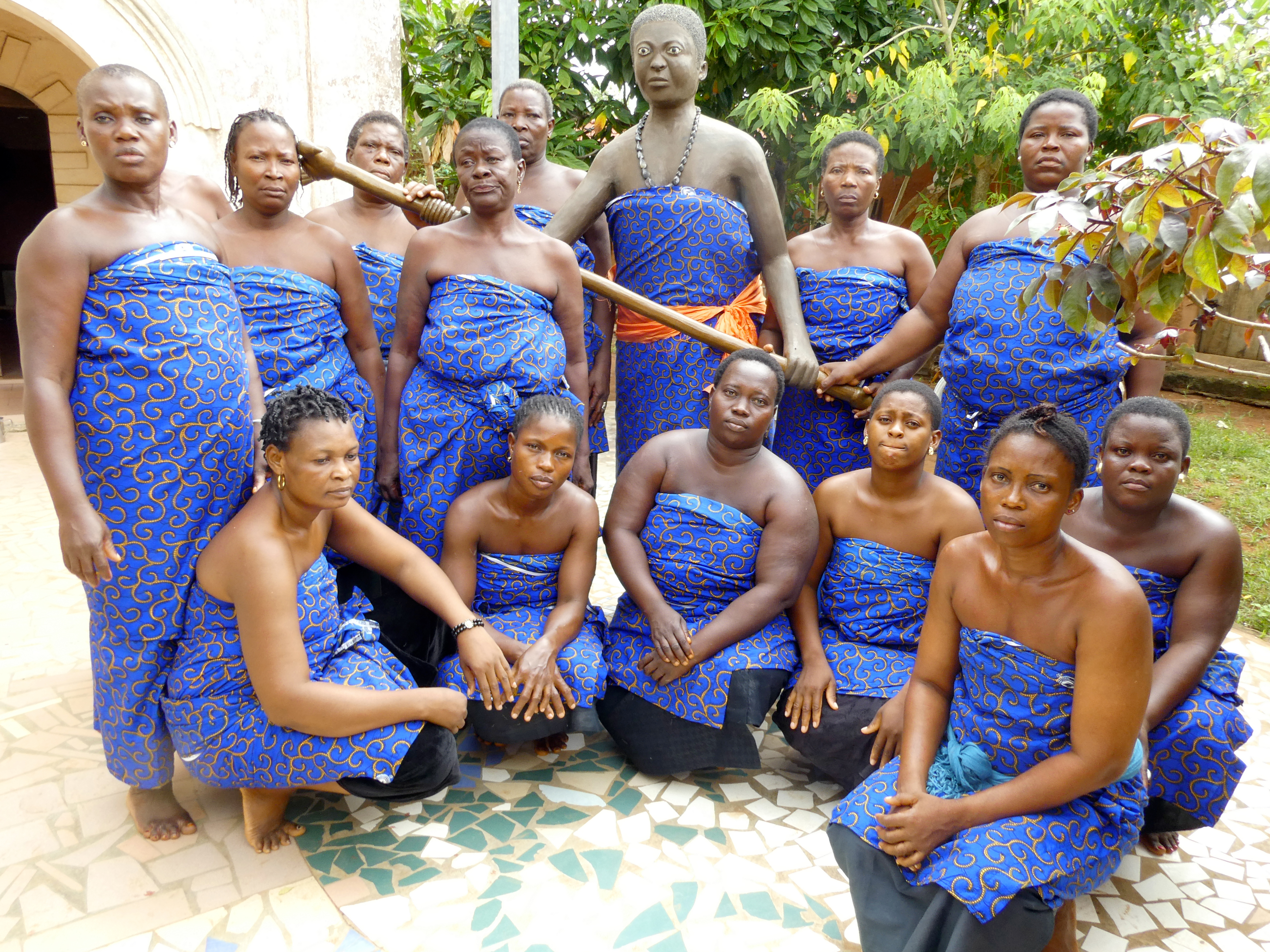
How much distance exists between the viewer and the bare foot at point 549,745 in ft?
9.85

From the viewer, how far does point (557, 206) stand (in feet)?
12.1

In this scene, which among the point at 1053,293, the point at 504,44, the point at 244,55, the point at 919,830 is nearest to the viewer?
the point at 1053,293

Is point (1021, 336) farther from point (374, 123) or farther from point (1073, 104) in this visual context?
point (374, 123)

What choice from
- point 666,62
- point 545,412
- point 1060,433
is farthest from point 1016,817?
point 666,62

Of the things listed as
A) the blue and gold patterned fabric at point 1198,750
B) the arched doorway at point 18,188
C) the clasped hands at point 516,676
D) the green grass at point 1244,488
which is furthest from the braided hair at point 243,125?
the arched doorway at point 18,188

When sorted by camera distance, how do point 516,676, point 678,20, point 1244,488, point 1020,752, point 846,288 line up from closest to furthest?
point 1020,752
point 516,676
point 678,20
point 846,288
point 1244,488

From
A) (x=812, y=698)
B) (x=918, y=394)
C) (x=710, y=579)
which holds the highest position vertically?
(x=918, y=394)

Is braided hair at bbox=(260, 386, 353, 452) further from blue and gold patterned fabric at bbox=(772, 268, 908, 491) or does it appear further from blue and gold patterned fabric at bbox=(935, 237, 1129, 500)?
blue and gold patterned fabric at bbox=(935, 237, 1129, 500)

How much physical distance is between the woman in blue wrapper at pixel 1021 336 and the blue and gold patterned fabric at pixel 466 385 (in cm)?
136

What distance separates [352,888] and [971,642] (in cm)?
166

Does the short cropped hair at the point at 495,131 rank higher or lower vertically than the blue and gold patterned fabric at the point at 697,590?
higher

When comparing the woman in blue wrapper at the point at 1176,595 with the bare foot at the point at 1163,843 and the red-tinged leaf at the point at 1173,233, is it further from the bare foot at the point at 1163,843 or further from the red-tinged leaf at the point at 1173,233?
the red-tinged leaf at the point at 1173,233

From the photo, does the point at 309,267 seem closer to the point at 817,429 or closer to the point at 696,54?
the point at 696,54

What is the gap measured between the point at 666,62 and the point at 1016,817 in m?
2.60
